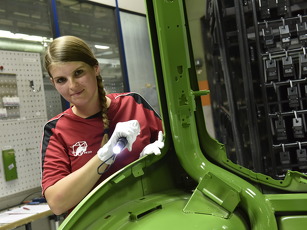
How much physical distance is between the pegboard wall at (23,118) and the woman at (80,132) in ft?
7.60

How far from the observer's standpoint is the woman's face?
1574 mm

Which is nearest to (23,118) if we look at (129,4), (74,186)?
(74,186)

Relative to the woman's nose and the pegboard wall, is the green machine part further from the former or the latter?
the pegboard wall

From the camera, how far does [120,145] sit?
1.43 meters

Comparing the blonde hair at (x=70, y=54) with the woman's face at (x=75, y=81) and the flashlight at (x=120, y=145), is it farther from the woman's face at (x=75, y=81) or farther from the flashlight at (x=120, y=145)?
the flashlight at (x=120, y=145)

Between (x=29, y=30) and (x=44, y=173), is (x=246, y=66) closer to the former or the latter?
(x=29, y=30)

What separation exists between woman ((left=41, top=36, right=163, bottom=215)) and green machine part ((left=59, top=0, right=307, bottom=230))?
0.16m

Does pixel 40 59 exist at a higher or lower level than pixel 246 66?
higher

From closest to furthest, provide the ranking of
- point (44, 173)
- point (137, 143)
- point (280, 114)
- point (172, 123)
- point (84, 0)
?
point (172, 123) → point (44, 173) → point (137, 143) → point (280, 114) → point (84, 0)

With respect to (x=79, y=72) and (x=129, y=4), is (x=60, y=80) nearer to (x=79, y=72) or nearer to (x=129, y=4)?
(x=79, y=72)

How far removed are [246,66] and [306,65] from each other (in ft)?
2.10

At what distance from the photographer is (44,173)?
5.06 feet

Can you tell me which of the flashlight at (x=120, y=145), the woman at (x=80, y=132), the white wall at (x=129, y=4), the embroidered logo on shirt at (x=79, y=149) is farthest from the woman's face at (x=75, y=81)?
the white wall at (x=129, y=4)

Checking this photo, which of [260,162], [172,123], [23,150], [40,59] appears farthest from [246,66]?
[172,123]
